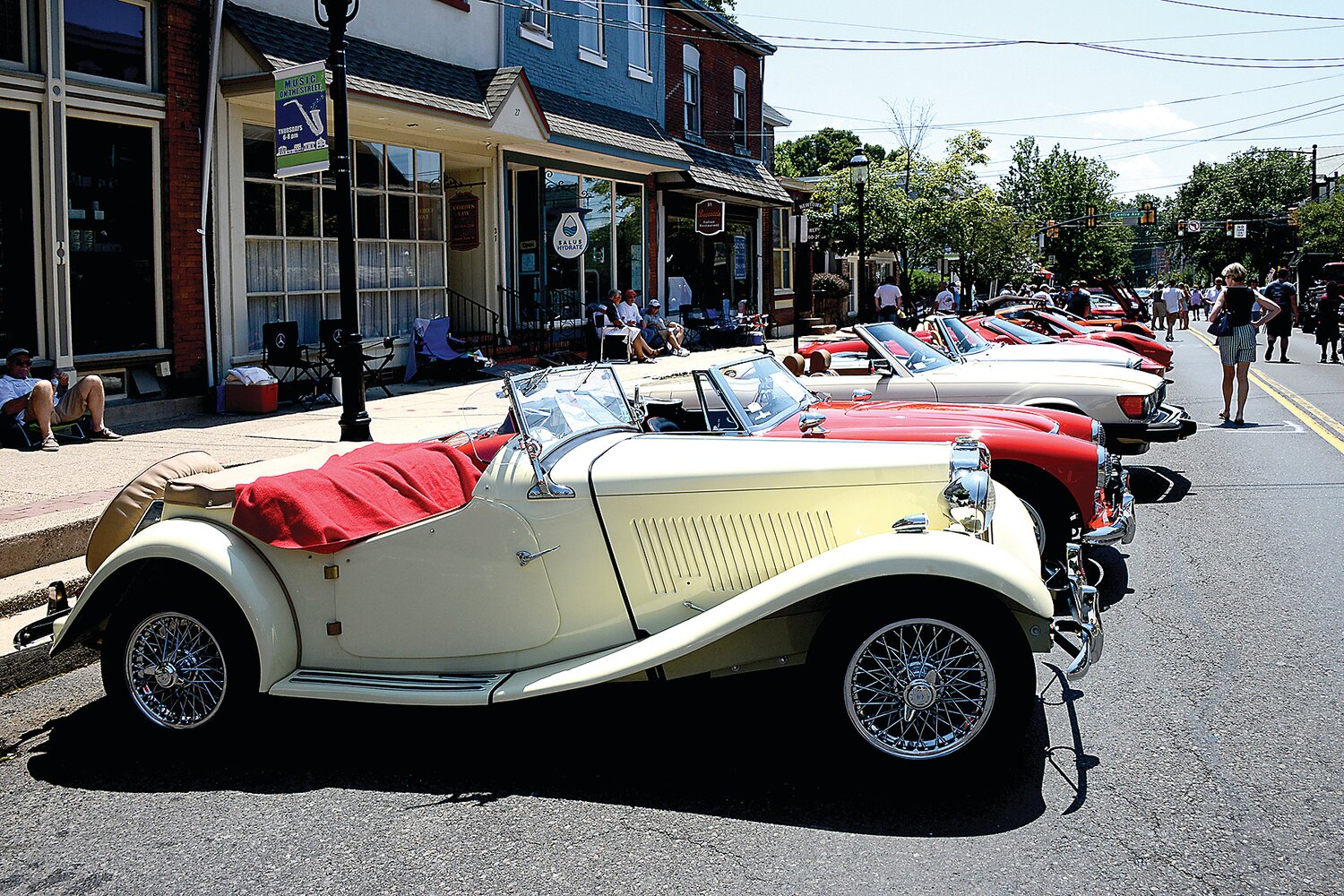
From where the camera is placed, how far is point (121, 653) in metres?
4.68

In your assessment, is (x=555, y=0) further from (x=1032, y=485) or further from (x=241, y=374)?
(x=1032, y=485)

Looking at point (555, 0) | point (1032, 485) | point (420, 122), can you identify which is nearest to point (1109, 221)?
point (555, 0)

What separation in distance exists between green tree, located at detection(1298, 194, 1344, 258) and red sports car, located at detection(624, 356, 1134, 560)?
57.3 meters

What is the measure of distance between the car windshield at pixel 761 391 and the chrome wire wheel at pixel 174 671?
2.87 metres

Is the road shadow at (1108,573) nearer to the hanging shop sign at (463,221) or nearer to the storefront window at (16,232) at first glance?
the storefront window at (16,232)

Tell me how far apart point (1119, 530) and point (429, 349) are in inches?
463

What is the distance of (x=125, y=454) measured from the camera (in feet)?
32.5

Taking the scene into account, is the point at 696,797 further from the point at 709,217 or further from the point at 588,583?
the point at 709,217

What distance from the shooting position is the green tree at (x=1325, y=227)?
56.3 m

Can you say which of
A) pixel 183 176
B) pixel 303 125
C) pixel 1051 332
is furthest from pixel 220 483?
pixel 1051 332

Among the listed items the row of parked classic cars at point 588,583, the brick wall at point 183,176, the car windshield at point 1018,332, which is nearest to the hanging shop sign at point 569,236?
the car windshield at point 1018,332

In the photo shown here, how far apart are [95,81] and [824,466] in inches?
408

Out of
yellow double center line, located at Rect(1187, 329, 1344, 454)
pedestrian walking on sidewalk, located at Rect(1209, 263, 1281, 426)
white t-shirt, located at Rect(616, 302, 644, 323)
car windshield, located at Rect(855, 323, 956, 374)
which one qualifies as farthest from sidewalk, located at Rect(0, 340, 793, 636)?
yellow double center line, located at Rect(1187, 329, 1344, 454)

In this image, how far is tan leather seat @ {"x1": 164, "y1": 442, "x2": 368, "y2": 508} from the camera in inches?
188
